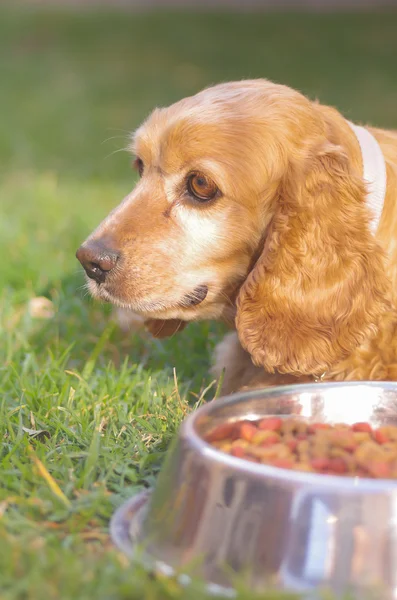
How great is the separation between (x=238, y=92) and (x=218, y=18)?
57.7ft

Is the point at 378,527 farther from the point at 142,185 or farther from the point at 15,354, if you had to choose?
the point at 15,354

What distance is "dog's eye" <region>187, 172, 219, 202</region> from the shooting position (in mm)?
3225

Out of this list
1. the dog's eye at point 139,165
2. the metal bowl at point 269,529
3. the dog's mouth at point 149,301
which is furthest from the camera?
the dog's eye at point 139,165

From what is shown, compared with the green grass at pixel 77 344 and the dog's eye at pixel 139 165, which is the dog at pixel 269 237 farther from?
the green grass at pixel 77 344

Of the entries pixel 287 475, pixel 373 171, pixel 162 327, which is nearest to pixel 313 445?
pixel 287 475

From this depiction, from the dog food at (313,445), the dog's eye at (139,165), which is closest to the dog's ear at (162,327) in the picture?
the dog's eye at (139,165)

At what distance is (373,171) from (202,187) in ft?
2.08

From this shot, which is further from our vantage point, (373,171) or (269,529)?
(373,171)

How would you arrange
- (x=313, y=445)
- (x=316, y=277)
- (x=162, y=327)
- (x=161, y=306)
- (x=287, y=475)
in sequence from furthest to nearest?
(x=162, y=327) < (x=161, y=306) < (x=316, y=277) < (x=313, y=445) < (x=287, y=475)

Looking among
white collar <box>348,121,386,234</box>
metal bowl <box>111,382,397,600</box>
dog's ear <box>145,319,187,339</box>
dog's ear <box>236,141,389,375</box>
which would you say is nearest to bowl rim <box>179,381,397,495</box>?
metal bowl <box>111,382,397,600</box>

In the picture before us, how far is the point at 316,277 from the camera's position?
319 cm

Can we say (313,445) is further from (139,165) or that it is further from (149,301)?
(139,165)

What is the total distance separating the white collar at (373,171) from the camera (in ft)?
10.7

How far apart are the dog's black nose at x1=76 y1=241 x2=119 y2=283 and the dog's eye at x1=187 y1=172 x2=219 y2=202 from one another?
35 cm
